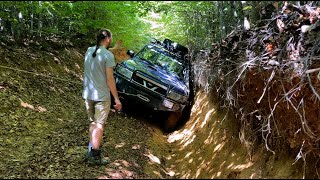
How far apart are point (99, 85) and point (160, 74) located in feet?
10.0

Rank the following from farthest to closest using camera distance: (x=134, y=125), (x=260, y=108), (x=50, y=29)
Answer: (x=50, y=29), (x=134, y=125), (x=260, y=108)

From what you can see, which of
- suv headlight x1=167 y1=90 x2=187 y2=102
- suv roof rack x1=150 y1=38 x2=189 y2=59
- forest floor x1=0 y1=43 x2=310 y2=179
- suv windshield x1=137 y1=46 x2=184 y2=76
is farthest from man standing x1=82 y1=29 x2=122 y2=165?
suv roof rack x1=150 y1=38 x2=189 y2=59

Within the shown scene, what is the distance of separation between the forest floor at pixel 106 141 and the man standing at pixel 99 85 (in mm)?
316

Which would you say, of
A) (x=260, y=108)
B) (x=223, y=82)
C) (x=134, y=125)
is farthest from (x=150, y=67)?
(x=260, y=108)

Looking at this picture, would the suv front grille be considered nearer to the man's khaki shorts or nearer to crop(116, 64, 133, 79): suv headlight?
crop(116, 64, 133, 79): suv headlight

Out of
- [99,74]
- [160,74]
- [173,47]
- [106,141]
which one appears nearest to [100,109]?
[99,74]

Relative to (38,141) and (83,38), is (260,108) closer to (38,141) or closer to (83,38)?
(38,141)

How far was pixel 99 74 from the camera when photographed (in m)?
4.79

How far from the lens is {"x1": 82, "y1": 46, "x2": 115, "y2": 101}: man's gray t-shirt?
187 inches

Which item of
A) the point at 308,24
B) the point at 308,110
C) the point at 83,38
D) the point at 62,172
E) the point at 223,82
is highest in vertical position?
the point at 308,24

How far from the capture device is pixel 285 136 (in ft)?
14.0

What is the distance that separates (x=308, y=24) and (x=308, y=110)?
3.42 ft

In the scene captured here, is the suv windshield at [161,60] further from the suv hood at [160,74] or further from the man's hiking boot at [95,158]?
the man's hiking boot at [95,158]

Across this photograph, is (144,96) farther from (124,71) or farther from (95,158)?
(95,158)
